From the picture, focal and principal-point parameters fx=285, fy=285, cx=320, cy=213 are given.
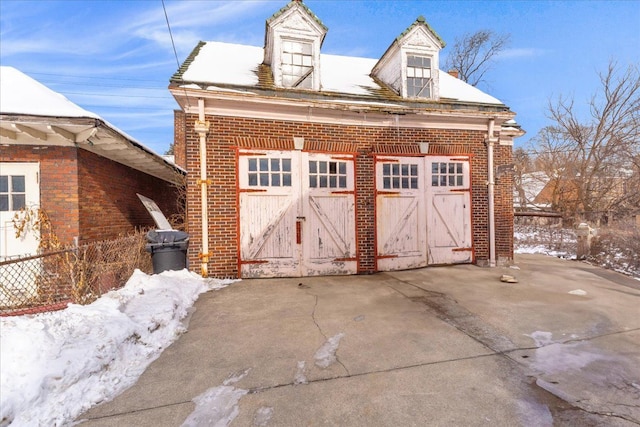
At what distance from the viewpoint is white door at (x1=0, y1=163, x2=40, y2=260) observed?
5496 millimetres

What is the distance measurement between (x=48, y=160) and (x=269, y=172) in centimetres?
433

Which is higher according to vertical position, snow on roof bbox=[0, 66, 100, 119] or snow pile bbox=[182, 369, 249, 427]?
snow on roof bbox=[0, 66, 100, 119]

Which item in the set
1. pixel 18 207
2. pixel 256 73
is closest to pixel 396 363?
pixel 18 207

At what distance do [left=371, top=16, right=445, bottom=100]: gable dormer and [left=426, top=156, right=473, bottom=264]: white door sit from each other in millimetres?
1999

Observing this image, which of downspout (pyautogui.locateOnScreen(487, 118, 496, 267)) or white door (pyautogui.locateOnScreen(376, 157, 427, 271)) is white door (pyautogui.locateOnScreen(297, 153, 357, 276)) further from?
downspout (pyautogui.locateOnScreen(487, 118, 496, 267))

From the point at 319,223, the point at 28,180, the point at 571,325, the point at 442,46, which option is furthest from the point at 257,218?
the point at 442,46

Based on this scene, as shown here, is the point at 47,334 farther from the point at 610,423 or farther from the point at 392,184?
the point at 392,184

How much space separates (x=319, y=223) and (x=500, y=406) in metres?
4.91

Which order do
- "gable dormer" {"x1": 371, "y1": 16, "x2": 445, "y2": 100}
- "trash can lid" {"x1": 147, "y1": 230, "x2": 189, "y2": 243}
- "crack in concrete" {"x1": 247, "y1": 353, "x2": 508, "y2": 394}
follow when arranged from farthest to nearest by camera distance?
"gable dormer" {"x1": 371, "y1": 16, "x2": 445, "y2": 100}
"trash can lid" {"x1": 147, "y1": 230, "x2": 189, "y2": 243}
"crack in concrete" {"x1": 247, "y1": 353, "x2": 508, "y2": 394}

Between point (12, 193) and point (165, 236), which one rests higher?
point (12, 193)

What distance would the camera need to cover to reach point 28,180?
5.62m

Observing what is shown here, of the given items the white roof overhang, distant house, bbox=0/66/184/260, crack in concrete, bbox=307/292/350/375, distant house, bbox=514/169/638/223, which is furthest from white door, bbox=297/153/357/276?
distant house, bbox=514/169/638/223

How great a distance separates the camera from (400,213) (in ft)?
24.1

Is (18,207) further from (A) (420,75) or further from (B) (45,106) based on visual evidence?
(A) (420,75)
